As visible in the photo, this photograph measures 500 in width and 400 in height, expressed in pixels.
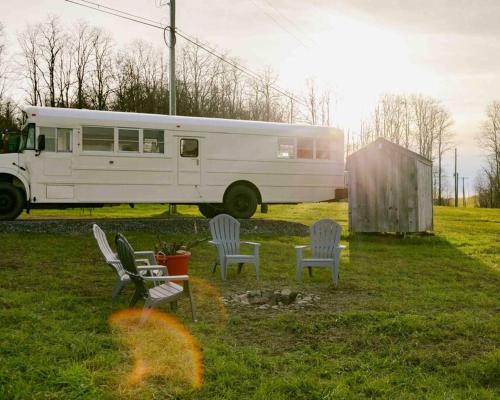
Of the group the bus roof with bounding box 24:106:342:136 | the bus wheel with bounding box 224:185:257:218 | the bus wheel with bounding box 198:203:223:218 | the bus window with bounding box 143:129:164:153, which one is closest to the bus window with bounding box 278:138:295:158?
the bus roof with bounding box 24:106:342:136

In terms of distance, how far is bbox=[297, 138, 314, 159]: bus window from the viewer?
15633mm

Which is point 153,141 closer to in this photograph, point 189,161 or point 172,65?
point 189,161

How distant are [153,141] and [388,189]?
612cm

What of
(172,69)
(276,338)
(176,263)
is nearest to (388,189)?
(176,263)

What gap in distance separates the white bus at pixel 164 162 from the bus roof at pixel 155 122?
0.02 m

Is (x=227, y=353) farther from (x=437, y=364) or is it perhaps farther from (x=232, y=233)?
(x=232, y=233)

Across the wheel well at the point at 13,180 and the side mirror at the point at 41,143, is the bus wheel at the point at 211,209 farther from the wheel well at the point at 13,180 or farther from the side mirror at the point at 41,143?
the wheel well at the point at 13,180

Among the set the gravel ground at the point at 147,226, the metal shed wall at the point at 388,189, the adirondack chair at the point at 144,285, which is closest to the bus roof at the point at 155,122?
the metal shed wall at the point at 388,189

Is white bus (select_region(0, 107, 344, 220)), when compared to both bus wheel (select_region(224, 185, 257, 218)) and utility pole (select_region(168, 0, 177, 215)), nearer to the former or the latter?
bus wheel (select_region(224, 185, 257, 218))

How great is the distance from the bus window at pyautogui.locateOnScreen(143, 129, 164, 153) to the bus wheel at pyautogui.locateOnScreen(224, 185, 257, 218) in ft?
7.47

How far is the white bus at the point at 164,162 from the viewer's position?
13.2 metres

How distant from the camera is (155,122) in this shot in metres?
14.0

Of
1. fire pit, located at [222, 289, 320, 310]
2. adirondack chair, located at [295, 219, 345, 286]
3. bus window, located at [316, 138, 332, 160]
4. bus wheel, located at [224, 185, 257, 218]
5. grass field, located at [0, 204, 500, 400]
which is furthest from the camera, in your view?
bus window, located at [316, 138, 332, 160]

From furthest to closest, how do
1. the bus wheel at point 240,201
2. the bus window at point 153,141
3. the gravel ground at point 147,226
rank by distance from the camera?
1. the bus wheel at point 240,201
2. the bus window at point 153,141
3. the gravel ground at point 147,226
